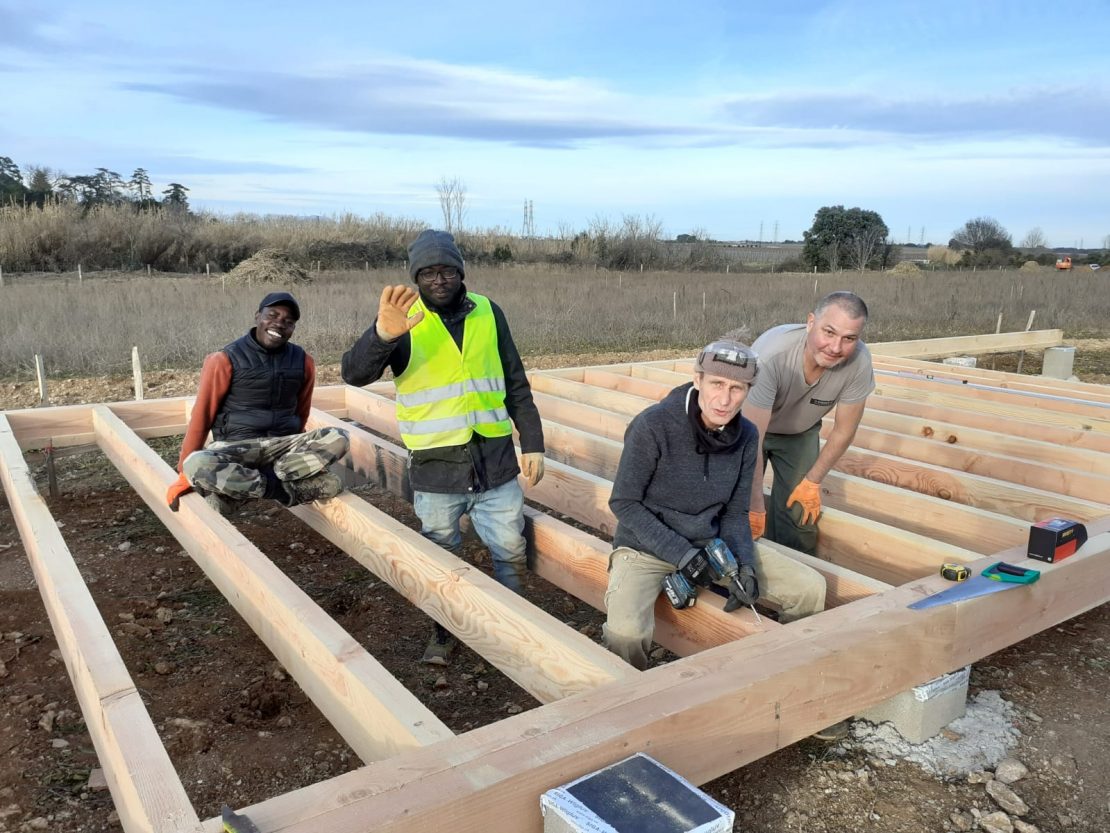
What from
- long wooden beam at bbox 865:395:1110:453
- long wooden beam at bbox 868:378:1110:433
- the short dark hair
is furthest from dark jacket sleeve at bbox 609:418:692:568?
long wooden beam at bbox 868:378:1110:433

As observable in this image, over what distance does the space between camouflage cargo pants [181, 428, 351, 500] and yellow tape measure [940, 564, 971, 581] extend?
2543 millimetres

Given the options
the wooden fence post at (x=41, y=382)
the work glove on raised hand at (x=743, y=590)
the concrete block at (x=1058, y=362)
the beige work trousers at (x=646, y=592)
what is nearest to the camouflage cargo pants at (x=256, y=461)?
the beige work trousers at (x=646, y=592)

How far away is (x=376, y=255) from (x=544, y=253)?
5965mm

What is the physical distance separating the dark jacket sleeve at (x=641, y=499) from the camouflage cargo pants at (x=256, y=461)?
1674 mm

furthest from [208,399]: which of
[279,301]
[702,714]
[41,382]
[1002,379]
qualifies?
[1002,379]

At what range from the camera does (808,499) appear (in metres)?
3.30

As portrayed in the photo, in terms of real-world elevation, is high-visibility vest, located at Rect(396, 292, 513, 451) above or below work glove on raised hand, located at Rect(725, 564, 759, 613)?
above

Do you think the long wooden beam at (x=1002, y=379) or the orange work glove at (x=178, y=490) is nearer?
the orange work glove at (x=178, y=490)

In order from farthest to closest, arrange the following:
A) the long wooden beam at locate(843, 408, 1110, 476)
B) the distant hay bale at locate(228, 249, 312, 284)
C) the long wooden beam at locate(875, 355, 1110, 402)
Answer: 1. the distant hay bale at locate(228, 249, 312, 284)
2. the long wooden beam at locate(875, 355, 1110, 402)
3. the long wooden beam at locate(843, 408, 1110, 476)

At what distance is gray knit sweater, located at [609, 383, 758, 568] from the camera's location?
2545mm

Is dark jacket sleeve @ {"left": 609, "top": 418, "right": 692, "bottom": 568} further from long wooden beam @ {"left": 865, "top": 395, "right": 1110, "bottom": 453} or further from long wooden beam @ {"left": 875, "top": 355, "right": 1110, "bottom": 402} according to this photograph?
long wooden beam @ {"left": 875, "top": 355, "right": 1110, "bottom": 402}

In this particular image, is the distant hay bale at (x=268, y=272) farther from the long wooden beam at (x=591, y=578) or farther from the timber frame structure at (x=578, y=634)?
the long wooden beam at (x=591, y=578)

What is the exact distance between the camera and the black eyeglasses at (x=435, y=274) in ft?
9.90

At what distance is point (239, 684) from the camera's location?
312 centimetres
